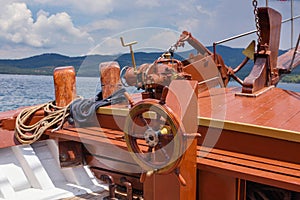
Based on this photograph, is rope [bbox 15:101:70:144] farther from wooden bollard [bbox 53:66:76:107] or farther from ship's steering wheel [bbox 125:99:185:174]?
ship's steering wheel [bbox 125:99:185:174]

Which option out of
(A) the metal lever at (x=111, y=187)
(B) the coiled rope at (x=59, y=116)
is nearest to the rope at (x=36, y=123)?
(B) the coiled rope at (x=59, y=116)

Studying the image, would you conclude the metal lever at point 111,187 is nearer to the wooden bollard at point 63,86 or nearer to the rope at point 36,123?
the rope at point 36,123

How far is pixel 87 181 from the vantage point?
10.7ft

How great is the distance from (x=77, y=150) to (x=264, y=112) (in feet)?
5.55

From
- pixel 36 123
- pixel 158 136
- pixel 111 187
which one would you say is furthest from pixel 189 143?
pixel 36 123

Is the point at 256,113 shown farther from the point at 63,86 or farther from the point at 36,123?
the point at 36,123

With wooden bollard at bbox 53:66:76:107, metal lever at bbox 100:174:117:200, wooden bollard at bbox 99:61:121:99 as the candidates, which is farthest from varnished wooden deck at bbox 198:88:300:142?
wooden bollard at bbox 53:66:76:107

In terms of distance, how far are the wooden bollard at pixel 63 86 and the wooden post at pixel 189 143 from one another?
1535 mm

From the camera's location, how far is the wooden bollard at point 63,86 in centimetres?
323

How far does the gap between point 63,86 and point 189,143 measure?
1846 mm

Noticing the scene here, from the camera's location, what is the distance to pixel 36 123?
10.2 ft

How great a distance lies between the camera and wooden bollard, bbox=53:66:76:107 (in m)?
3.23

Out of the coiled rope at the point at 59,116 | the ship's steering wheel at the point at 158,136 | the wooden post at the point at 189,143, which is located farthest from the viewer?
the coiled rope at the point at 59,116

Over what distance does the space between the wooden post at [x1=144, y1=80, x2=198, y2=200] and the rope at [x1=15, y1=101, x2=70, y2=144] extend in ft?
4.39
